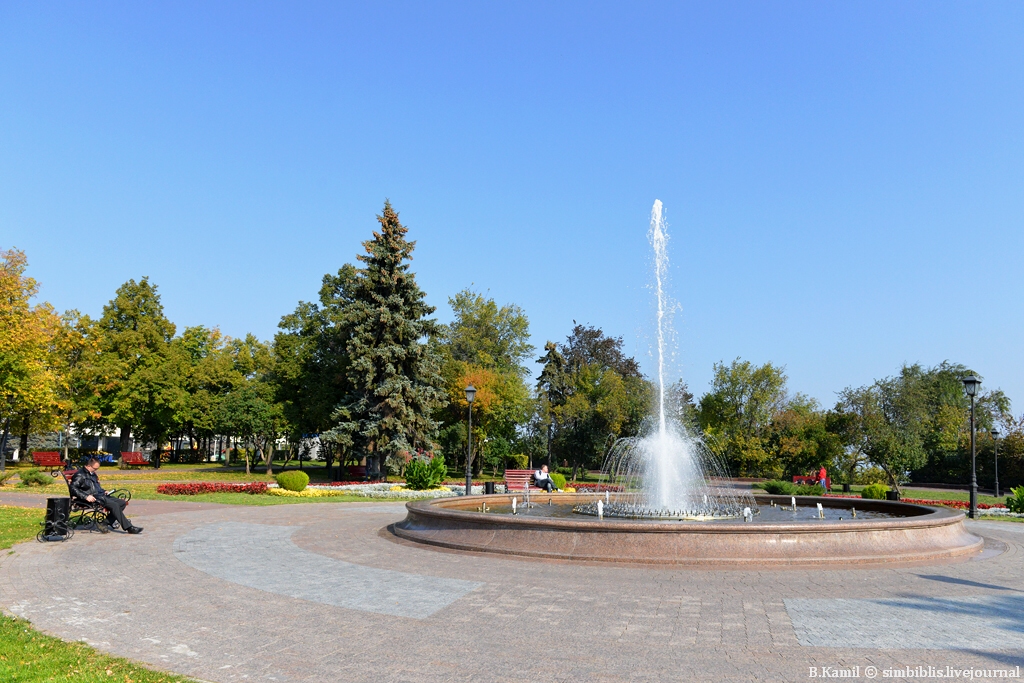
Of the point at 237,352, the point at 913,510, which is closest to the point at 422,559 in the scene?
the point at 913,510

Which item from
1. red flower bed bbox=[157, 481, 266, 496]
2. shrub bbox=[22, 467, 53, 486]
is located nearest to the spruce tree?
red flower bed bbox=[157, 481, 266, 496]

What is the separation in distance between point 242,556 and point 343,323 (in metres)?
24.8

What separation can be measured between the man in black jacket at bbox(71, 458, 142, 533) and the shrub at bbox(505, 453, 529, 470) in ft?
98.1

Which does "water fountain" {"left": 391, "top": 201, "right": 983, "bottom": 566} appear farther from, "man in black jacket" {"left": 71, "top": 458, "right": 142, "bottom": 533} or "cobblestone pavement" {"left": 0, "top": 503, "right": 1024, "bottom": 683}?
"man in black jacket" {"left": 71, "top": 458, "right": 142, "bottom": 533}

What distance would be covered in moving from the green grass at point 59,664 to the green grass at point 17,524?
6.34m

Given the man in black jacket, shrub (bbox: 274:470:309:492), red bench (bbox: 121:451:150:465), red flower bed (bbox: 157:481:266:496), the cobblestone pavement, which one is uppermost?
the man in black jacket

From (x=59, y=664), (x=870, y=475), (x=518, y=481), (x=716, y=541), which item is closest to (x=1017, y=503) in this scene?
(x=870, y=475)

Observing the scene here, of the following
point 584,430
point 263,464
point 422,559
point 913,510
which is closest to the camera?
point 422,559

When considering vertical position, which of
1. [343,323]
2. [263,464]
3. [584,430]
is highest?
[343,323]

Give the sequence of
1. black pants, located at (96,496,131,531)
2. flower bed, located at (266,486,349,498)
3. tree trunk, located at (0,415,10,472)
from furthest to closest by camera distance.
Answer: tree trunk, located at (0,415,10,472), flower bed, located at (266,486,349,498), black pants, located at (96,496,131,531)

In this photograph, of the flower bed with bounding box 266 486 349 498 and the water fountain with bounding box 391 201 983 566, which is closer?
the water fountain with bounding box 391 201 983 566

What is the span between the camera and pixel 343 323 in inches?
1367

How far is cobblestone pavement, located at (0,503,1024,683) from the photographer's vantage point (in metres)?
5.52

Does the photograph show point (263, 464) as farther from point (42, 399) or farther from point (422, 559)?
point (422, 559)
